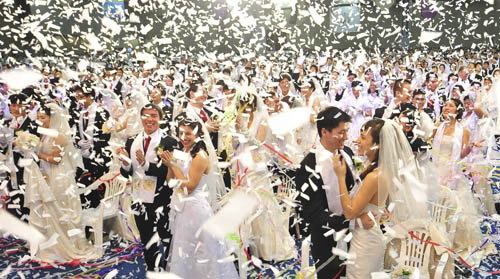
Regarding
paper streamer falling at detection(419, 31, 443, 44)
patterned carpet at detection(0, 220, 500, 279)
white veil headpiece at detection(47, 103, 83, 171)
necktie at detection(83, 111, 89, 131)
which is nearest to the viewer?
patterned carpet at detection(0, 220, 500, 279)

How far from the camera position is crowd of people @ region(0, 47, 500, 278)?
2.78 m

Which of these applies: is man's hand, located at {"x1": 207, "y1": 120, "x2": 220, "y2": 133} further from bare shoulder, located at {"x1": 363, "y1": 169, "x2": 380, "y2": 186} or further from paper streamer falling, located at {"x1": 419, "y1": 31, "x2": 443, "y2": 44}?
paper streamer falling, located at {"x1": 419, "y1": 31, "x2": 443, "y2": 44}

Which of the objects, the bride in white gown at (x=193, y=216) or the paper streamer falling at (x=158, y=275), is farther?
the paper streamer falling at (x=158, y=275)

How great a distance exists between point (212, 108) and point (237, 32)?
1786 cm

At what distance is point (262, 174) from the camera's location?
4.49 m

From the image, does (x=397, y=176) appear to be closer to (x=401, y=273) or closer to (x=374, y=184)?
(x=374, y=184)

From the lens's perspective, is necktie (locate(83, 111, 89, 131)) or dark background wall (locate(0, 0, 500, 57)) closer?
necktie (locate(83, 111, 89, 131))

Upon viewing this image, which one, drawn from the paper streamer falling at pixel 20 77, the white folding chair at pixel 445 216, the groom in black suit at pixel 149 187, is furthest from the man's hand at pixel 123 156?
the paper streamer falling at pixel 20 77

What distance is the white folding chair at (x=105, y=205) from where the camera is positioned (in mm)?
4517

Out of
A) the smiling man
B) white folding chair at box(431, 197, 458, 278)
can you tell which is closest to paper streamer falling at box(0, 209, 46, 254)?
the smiling man

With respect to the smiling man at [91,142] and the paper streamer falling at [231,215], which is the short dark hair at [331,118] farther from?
the smiling man at [91,142]

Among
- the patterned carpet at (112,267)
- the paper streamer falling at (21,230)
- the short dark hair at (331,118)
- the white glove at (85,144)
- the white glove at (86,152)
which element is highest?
the short dark hair at (331,118)

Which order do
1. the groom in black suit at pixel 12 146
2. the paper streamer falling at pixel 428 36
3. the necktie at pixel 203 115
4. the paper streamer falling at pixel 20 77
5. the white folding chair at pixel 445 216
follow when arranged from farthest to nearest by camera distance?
the paper streamer falling at pixel 428 36, the paper streamer falling at pixel 20 77, the necktie at pixel 203 115, the groom in black suit at pixel 12 146, the white folding chair at pixel 445 216

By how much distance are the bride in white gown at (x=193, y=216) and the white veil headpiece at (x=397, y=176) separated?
1.35 metres
